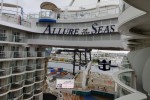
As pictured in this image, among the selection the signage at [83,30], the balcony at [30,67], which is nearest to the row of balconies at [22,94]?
the balcony at [30,67]

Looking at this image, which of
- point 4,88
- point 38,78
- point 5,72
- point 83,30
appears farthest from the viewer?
point 38,78

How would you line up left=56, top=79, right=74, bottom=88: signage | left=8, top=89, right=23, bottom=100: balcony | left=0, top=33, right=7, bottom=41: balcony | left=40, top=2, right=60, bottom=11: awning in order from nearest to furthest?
1. left=0, top=33, right=7, bottom=41: balcony
2. left=8, top=89, right=23, bottom=100: balcony
3. left=40, top=2, right=60, bottom=11: awning
4. left=56, top=79, right=74, bottom=88: signage

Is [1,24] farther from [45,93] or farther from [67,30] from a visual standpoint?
[45,93]

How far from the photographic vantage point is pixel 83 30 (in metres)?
26.0

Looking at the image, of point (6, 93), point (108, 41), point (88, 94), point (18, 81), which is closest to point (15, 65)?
point (18, 81)

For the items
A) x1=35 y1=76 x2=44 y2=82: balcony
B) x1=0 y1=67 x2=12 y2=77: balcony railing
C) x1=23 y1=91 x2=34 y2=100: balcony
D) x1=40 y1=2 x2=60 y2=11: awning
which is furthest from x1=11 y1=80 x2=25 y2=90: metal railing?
x1=40 y1=2 x2=60 y2=11: awning

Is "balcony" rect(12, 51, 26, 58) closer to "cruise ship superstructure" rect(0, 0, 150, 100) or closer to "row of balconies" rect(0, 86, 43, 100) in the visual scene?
"cruise ship superstructure" rect(0, 0, 150, 100)

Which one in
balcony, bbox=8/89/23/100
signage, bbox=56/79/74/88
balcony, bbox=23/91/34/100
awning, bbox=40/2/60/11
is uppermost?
awning, bbox=40/2/60/11

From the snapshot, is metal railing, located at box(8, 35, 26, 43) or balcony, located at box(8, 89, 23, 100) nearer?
balcony, located at box(8, 89, 23, 100)

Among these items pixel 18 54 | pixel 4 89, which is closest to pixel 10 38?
pixel 18 54

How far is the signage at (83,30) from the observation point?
2277 cm

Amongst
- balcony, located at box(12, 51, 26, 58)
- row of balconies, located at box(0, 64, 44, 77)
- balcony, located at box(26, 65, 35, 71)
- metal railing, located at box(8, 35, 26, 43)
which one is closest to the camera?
row of balconies, located at box(0, 64, 44, 77)

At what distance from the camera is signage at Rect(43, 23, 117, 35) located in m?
Result: 22.8

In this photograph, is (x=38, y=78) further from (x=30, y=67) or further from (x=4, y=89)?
(x=4, y=89)
